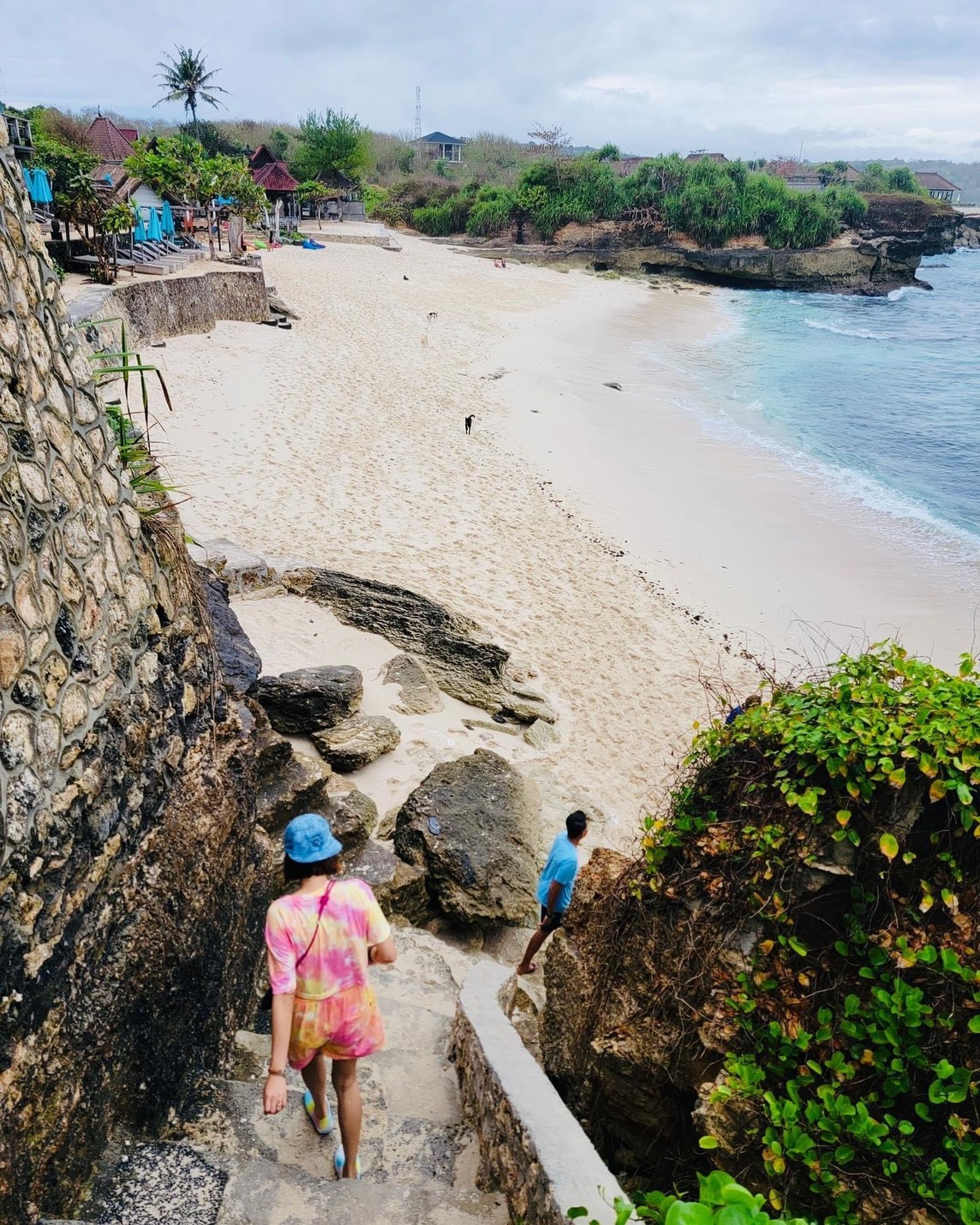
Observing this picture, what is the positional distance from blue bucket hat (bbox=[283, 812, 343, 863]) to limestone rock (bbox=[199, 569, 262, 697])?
106 inches

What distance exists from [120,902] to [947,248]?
95563 millimetres

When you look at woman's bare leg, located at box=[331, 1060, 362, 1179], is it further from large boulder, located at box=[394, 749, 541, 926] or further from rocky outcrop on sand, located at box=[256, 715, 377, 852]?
large boulder, located at box=[394, 749, 541, 926]

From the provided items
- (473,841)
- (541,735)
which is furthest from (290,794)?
(541,735)

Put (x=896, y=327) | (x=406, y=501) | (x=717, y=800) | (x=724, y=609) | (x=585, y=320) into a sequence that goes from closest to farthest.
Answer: (x=717, y=800)
(x=724, y=609)
(x=406, y=501)
(x=585, y=320)
(x=896, y=327)

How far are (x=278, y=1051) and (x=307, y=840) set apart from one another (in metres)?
0.78

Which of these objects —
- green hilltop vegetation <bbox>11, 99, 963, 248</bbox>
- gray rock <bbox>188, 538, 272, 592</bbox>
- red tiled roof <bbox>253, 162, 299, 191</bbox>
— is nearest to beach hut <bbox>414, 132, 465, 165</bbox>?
green hilltop vegetation <bbox>11, 99, 963, 248</bbox>

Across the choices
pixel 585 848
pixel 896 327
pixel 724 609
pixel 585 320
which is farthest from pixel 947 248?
pixel 585 848

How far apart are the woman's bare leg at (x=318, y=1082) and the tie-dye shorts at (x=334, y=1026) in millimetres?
156

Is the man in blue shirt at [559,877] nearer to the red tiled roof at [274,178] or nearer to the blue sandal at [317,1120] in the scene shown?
the blue sandal at [317,1120]

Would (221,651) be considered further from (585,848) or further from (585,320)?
(585,320)

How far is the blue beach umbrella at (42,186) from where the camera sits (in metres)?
21.2

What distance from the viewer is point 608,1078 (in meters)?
4.00

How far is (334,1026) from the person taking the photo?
3.45 m

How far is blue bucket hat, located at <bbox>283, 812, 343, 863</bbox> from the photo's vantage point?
3.29 metres
